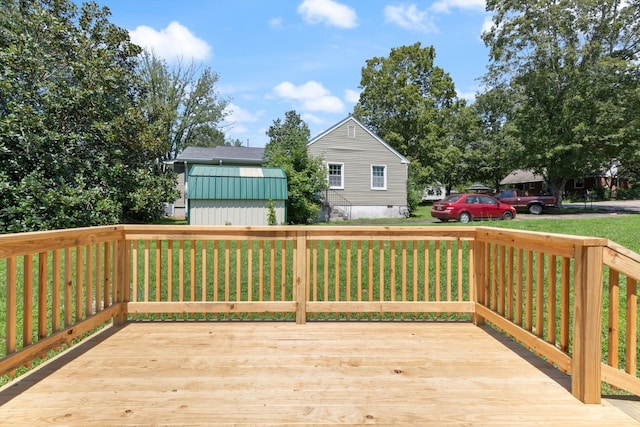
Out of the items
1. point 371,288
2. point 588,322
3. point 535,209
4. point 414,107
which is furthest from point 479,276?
point 414,107

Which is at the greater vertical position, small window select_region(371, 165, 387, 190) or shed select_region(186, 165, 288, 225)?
small window select_region(371, 165, 387, 190)

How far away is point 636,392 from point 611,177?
43.2 metres

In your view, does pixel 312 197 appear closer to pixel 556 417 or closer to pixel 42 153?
pixel 42 153

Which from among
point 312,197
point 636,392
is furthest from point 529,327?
point 312,197

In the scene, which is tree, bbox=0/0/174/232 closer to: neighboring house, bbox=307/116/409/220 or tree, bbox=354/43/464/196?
neighboring house, bbox=307/116/409/220

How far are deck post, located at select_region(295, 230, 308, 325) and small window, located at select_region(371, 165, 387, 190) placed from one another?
16297 millimetres

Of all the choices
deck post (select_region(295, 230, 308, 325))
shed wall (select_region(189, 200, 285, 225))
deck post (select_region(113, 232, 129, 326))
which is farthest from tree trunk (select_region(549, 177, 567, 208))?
deck post (select_region(113, 232, 129, 326))

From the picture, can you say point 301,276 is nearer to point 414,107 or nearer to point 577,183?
point 414,107

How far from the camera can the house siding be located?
1888 centimetres

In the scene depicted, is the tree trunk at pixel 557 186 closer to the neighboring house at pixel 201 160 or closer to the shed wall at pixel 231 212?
the neighboring house at pixel 201 160

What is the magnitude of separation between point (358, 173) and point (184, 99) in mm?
15068

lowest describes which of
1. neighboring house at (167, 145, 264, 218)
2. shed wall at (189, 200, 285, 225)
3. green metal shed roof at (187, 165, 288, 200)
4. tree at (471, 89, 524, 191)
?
shed wall at (189, 200, 285, 225)

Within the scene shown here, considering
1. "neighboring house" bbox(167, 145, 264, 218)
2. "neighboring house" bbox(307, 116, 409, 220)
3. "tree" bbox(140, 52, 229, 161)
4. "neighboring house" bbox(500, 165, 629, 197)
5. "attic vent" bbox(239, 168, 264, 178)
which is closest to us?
"attic vent" bbox(239, 168, 264, 178)

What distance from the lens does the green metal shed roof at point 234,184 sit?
41.6ft
